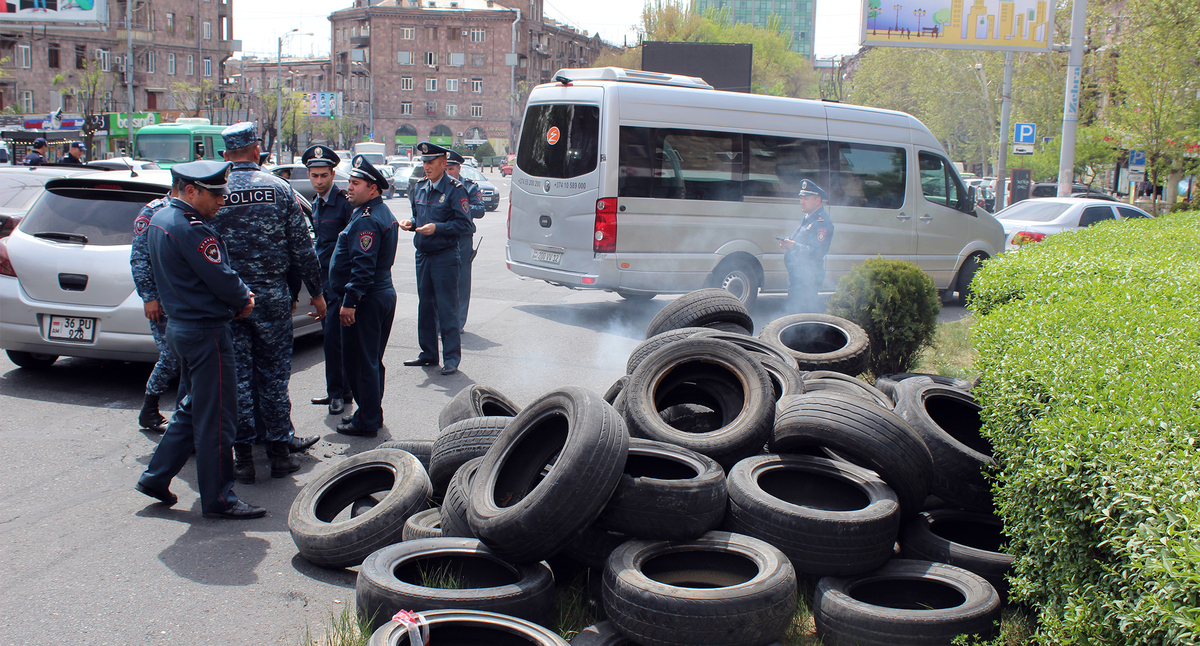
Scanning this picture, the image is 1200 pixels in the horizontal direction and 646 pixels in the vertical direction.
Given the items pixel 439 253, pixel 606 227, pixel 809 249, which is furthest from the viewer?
pixel 606 227

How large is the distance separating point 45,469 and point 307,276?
1954 mm

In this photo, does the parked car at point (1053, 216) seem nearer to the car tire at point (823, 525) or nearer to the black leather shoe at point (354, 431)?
the black leather shoe at point (354, 431)

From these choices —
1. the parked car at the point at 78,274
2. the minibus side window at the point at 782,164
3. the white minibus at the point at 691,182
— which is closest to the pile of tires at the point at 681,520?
the parked car at the point at 78,274

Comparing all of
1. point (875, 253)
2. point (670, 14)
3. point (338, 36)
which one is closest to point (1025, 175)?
point (875, 253)

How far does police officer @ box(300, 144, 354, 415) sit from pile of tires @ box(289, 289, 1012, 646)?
6.57 feet

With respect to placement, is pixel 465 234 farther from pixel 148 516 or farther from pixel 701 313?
pixel 148 516

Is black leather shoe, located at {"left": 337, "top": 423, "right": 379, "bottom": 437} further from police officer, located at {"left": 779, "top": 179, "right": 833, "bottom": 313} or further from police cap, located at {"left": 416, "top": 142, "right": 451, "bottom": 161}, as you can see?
police officer, located at {"left": 779, "top": 179, "right": 833, "bottom": 313}

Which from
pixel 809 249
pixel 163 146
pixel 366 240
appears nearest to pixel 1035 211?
pixel 809 249

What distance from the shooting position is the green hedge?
2.20 meters

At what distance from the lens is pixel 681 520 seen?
3588 millimetres

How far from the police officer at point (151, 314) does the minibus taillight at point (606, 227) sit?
5290 millimetres

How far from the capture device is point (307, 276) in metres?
5.56

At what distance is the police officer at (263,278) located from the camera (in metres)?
5.24

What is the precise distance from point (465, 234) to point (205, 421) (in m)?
4.30
